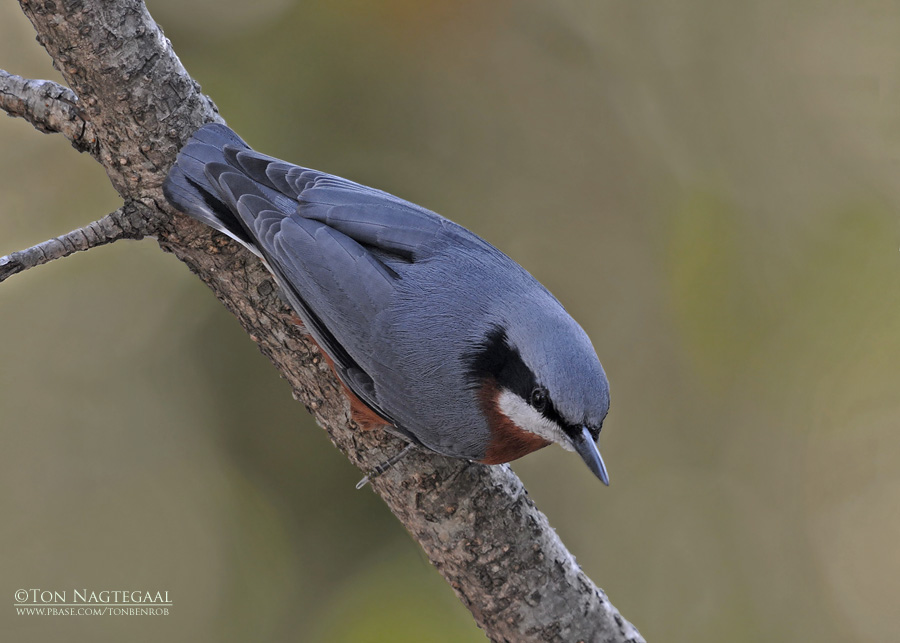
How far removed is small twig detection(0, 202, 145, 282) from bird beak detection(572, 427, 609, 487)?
109cm

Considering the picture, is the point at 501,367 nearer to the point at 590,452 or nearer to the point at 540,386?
the point at 540,386

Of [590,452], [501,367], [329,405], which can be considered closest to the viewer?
[590,452]

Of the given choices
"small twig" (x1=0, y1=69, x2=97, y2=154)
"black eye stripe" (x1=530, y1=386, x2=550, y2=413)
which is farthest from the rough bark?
"black eye stripe" (x1=530, y1=386, x2=550, y2=413)

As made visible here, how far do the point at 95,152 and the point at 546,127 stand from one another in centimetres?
182

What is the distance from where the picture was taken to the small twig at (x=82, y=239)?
4.98ft

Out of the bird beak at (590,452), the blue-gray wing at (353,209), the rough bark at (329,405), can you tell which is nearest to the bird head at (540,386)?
the bird beak at (590,452)

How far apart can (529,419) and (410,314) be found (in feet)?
1.15

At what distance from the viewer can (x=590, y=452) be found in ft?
5.06

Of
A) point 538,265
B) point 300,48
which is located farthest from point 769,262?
point 300,48

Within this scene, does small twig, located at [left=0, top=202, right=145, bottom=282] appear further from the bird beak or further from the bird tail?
the bird beak

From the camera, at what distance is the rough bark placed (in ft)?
5.37

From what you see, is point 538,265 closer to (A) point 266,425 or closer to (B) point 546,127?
(B) point 546,127

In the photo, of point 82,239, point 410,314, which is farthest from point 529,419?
point 82,239

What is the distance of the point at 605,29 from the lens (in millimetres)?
3037
